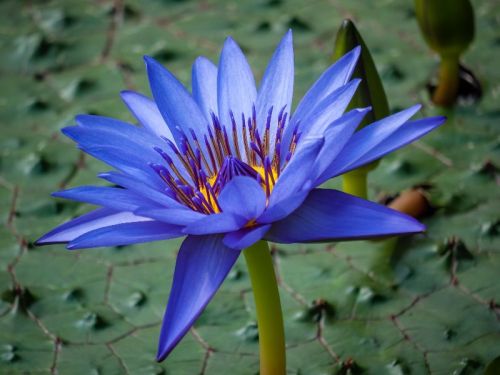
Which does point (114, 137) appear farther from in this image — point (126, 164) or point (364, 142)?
point (364, 142)

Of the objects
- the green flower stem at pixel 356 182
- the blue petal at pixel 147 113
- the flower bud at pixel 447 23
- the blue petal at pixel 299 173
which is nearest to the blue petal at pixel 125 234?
the blue petal at pixel 299 173

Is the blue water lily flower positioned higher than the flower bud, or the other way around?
the blue water lily flower

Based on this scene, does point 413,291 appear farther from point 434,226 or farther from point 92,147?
point 92,147

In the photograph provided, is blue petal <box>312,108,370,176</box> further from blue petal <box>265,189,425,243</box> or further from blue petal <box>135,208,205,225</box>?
blue petal <box>135,208,205,225</box>

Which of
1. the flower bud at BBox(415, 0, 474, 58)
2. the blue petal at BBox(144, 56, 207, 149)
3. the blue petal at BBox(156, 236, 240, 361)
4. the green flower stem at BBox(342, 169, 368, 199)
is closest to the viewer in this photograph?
the blue petal at BBox(156, 236, 240, 361)

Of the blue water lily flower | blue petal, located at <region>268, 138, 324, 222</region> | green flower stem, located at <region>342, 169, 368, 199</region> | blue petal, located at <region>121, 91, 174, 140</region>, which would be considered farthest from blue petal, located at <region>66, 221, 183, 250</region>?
green flower stem, located at <region>342, 169, 368, 199</region>

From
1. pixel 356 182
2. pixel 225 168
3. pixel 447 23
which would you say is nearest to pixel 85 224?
pixel 225 168
